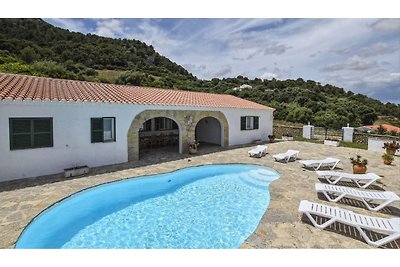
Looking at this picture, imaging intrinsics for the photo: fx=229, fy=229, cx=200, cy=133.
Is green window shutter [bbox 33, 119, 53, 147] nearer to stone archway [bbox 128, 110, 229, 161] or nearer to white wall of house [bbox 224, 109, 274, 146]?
stone archway [bbox 128, 110, 229, 161]

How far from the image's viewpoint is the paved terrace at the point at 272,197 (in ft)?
18.2

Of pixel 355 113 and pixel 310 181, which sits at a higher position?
pixel 355 113

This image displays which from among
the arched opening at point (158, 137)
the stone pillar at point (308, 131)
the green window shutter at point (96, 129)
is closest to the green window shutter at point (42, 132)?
the green window shutter at point (96, 129)

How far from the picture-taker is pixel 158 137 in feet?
61.5

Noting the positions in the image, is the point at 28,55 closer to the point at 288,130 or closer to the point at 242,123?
the point at 242,123

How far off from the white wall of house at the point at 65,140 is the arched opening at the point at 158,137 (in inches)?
165

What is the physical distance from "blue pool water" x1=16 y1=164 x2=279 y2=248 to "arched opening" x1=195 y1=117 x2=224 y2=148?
333 inches

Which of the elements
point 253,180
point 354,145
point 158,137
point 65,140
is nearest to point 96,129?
point 65,140

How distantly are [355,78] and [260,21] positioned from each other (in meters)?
9.54
